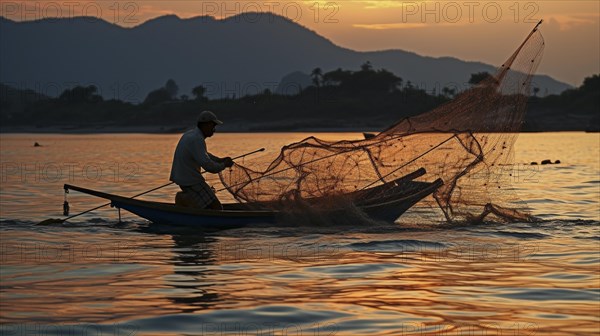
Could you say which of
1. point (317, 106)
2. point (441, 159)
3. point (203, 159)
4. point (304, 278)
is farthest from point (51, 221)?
point (317, 106)

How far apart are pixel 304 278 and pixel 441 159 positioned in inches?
206

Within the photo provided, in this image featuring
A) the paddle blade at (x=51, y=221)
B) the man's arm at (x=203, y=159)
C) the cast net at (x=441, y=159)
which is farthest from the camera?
the paddle blade at (x=51, y=221)

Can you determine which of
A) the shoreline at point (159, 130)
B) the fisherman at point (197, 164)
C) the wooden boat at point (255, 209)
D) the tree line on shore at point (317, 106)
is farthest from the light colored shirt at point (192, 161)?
the shoreline at point (159, 130)

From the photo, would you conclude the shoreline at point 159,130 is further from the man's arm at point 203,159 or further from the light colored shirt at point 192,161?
the man's arm at point 203,159

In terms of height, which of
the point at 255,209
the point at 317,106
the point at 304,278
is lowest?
the point at 304,278

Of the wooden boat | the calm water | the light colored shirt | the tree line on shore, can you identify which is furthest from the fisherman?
the tree line on shore

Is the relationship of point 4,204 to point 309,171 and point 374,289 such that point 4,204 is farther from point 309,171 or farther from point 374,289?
point 374,289

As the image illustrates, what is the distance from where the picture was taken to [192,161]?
14734 millimetres

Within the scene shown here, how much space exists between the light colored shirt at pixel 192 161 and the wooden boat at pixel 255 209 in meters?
0.45

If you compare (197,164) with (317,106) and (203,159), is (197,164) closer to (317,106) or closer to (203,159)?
(203,159)

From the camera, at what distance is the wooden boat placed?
14.7m

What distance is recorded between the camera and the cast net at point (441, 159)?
15.1 meters

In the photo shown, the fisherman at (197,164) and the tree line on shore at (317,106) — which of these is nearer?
the fisherman at (197,164)

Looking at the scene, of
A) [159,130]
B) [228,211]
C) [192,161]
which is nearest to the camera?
[228,211]
